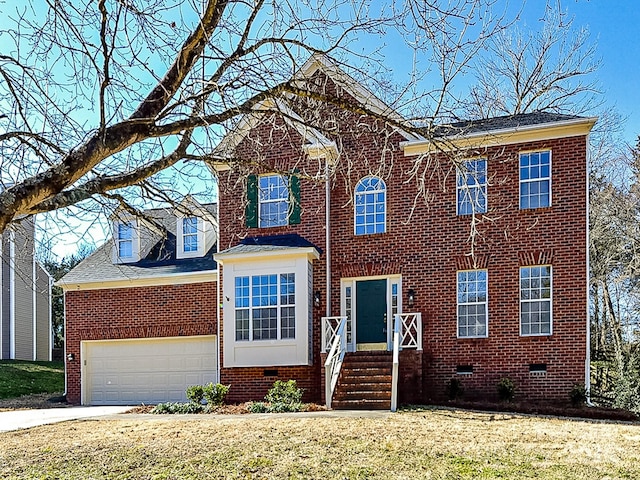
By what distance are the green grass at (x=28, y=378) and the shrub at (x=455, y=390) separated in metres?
13.7

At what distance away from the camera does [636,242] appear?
2239cm

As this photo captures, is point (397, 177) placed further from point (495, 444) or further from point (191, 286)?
point (495, 444)

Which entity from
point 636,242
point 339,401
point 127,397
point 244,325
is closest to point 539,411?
point 339,401

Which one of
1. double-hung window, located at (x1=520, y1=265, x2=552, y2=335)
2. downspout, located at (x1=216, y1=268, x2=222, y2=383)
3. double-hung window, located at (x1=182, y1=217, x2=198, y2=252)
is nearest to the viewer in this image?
double-hung window, located at (x1=520, y1=265, x2=552, y2=335)

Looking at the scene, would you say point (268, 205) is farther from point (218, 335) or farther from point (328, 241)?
point (218, 335)

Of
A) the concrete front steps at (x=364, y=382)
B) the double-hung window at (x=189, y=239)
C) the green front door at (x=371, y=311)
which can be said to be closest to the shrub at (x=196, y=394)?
the concrete front steps at (x=364, y=382)

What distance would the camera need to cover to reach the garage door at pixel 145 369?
56.0 ft

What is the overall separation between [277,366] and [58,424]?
501 cm

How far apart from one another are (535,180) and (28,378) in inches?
723

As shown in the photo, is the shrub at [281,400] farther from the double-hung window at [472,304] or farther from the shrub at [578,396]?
the shrub at [578,396]

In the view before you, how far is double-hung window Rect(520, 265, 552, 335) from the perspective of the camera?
14039mm

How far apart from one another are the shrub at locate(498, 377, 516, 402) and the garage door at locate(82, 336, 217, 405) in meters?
7.39

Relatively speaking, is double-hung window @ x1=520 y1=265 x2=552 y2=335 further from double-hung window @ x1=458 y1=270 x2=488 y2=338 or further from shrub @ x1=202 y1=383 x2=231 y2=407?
shrub @ x1=202 y1=383 x2=231 y2=407

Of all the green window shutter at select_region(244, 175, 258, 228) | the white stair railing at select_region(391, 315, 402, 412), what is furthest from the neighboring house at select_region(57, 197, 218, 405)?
the white stair railing at select_region(391, 315, 402, 412)
